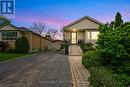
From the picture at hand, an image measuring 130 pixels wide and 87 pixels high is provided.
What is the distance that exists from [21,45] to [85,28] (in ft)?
36.8

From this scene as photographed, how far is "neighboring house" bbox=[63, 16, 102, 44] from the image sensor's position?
138 ft

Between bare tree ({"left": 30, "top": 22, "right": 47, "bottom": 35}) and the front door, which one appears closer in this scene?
the front door

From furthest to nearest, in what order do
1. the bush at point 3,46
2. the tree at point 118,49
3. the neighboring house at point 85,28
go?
the bush at point 3,46 → the neighboring house at point 85,28 → the tree at point 118,49

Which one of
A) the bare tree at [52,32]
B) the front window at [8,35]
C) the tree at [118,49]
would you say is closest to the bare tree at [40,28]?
the bare tree at [52,32]

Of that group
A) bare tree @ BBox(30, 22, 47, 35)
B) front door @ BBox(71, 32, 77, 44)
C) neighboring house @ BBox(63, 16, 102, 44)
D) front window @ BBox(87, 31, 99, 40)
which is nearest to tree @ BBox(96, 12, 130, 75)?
neighboring house @ BBox(63, 16, 102, 44)

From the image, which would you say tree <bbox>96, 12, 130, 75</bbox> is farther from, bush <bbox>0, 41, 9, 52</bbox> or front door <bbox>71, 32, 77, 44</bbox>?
bush <bbox>0, 41, 9, 52</bbox>

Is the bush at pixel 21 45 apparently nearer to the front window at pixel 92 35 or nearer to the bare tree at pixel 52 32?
the front window at pixel 92 35

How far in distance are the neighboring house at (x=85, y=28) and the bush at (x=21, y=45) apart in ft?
23.1

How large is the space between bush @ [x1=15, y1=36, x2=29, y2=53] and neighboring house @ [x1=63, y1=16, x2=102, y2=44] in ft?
23.1

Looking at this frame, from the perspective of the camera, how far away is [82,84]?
36.8ft

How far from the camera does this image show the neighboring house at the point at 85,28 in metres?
42.2

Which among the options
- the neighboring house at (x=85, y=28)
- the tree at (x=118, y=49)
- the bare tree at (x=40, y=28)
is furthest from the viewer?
the bare tree at (x=40, y=28)

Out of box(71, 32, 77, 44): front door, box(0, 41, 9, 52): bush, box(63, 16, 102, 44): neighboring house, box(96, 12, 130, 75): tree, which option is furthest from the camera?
box(71, 32, 77, 44): front door

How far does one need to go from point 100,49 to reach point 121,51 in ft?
5.54
